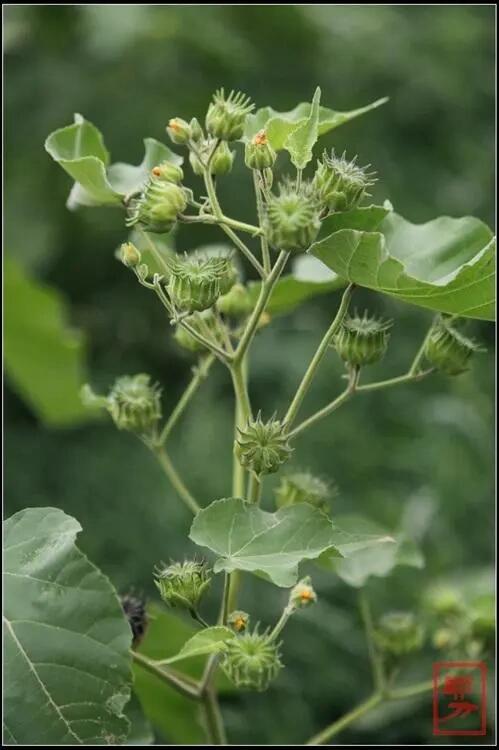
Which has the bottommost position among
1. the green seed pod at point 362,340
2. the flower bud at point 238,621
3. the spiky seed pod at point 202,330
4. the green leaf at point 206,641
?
the green leaf at point 206,641

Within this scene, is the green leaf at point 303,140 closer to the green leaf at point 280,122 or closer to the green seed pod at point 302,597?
the green leaf at point 280,122

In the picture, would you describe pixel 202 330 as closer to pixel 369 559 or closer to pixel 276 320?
pixel 369 559

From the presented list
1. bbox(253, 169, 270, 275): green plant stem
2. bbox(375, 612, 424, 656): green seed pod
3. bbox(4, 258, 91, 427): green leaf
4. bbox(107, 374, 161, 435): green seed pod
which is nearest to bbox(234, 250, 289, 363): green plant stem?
bbox(253, 169, 270, 275): green plant stem

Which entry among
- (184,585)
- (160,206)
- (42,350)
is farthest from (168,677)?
(42,350)

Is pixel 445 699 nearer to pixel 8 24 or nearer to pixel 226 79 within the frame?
pixel 226 79

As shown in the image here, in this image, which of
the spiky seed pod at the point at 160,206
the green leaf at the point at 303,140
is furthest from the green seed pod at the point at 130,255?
the green leaf at the point at 303,140

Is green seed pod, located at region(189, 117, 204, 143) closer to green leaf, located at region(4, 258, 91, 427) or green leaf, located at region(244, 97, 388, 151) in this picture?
green leaf, located at region(244, 97, 388, 151)

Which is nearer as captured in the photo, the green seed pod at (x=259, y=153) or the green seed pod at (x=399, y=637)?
the green seed pod at (x=259, y=153)
